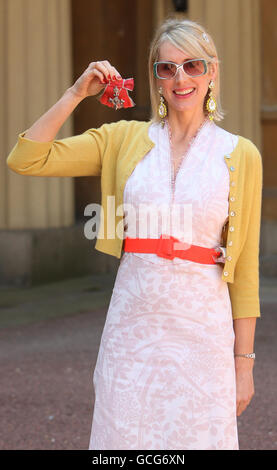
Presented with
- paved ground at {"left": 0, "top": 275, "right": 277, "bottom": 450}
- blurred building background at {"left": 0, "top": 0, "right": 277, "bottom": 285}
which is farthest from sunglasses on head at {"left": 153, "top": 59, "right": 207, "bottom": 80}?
blurred building background at {"left": 0, "top": 0, "right": 277, "bottom": 285}

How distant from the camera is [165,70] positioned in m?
2.46

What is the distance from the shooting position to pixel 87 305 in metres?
7.98

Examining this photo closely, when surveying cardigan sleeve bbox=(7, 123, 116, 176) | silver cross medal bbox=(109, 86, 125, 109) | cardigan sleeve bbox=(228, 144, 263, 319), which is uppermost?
silver cross medal bbox=(109, 86, 125, 109)

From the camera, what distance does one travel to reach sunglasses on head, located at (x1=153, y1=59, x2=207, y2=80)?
7.96 feet

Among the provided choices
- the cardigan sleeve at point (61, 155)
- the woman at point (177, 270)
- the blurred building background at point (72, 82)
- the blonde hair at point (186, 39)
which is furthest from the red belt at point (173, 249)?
the blurred building background at point (72, 82)

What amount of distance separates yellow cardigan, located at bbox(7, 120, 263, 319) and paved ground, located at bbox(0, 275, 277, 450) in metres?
1.93

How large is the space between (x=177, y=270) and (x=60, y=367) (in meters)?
3.47

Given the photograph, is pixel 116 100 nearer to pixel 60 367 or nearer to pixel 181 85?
pixel 181 85

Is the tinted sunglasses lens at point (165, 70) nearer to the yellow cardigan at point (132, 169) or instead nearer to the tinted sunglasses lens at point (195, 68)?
the tinted sunglasses lens at point (195, 68)

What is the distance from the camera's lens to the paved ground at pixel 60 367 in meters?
4.37

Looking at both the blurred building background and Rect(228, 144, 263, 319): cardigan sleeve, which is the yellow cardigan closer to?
Rect(228, 144, 263, 319): cardigan sleeve

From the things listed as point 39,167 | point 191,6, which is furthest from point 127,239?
point 191,6

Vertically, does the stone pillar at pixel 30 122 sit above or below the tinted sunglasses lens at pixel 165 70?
below
